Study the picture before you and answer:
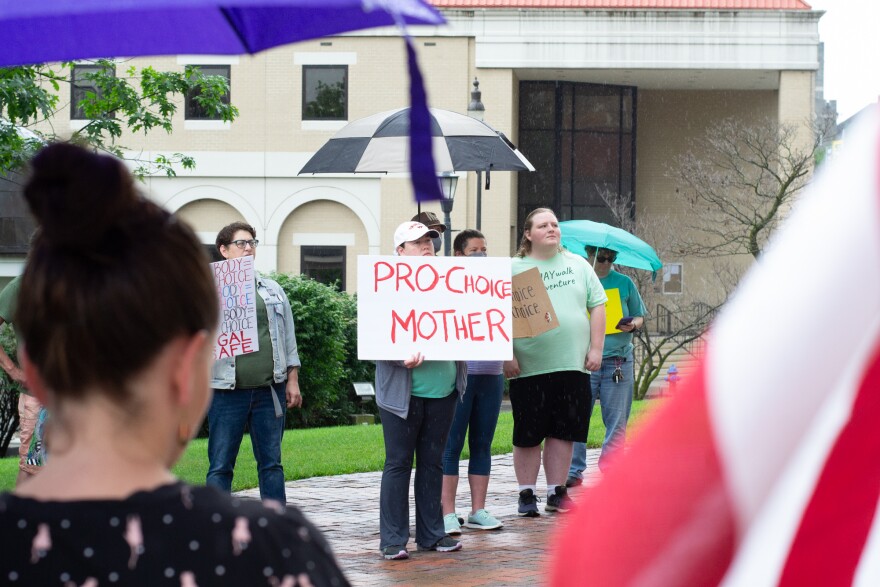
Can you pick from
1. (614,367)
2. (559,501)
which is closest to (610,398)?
(614,367)

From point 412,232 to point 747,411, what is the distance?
273 inches

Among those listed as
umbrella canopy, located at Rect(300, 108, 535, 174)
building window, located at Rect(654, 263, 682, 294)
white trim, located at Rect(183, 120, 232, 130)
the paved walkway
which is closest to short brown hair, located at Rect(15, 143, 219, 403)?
the paved walkway

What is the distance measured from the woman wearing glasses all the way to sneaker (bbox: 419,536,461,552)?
1.08m

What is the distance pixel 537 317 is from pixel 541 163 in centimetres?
3323

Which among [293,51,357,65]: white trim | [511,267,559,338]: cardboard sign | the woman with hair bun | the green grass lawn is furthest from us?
[293,51,357,65]: white trim

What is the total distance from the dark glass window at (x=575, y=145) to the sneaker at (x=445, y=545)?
33.4m

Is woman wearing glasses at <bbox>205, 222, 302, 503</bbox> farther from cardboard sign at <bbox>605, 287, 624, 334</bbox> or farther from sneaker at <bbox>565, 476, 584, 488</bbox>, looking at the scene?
cardboard sign at <bbox>605, 287, 624, 334</bbox>

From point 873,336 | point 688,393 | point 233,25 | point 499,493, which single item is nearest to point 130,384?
point 688,393

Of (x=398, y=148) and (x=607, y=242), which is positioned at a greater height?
(x=398, y=148)

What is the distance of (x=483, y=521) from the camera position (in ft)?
28.7

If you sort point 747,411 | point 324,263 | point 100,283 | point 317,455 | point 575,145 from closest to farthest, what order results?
point 747,411 → point 100,283 → point 317,455 → point 324,263 → point 575,145

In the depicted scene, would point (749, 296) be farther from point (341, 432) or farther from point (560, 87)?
point (560, 87)

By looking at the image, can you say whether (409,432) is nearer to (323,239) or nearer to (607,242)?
(607,242)

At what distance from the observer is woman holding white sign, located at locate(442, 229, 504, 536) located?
8.62 meters
